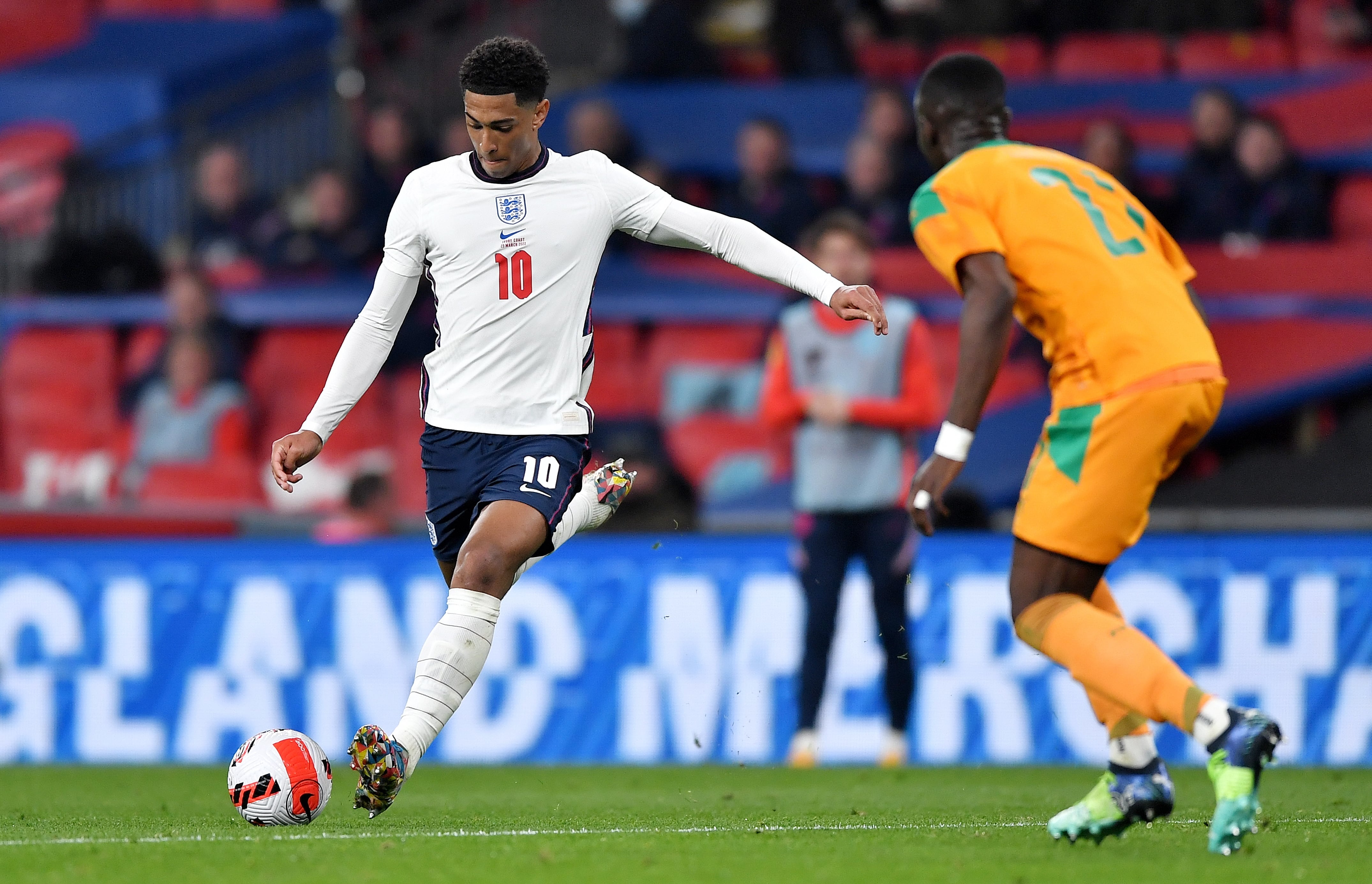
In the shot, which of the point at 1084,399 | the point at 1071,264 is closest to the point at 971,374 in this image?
the point at 1084,399

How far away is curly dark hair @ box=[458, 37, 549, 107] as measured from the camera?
5.15 m

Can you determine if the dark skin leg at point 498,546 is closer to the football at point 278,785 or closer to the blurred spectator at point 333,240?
the football at point 278,785

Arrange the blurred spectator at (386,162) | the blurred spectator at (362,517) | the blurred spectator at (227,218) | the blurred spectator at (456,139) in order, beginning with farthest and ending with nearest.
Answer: the blurred spectator at (227,218)
the blurred spectator at (456,139)
the blurred spectator at (386,162)
the blurred spectator at (362,517)

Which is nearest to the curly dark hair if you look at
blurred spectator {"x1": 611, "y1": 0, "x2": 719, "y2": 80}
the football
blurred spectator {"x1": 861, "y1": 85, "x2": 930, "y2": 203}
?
the football

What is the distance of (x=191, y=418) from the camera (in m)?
11.4

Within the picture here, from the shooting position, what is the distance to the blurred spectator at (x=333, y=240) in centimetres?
1290

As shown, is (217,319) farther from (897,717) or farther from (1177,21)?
(1177,21)

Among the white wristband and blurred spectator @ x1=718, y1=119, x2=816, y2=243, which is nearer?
the white wristband

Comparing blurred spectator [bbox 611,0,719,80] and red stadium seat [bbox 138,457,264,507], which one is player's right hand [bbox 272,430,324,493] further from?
blurred spectator [bbox 611,0,719,80]

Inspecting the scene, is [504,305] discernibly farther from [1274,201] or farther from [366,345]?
[1274,201]

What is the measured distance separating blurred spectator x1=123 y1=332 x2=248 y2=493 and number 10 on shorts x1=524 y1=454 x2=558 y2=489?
645cm

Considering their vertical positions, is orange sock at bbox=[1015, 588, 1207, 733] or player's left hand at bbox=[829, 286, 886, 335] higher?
player's left hand at bbox=[829, 286, 886, 335]

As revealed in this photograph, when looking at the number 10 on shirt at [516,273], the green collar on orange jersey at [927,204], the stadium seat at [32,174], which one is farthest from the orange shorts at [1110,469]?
the stadium seat at [32,174]

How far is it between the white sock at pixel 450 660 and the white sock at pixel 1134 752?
1.65 m
